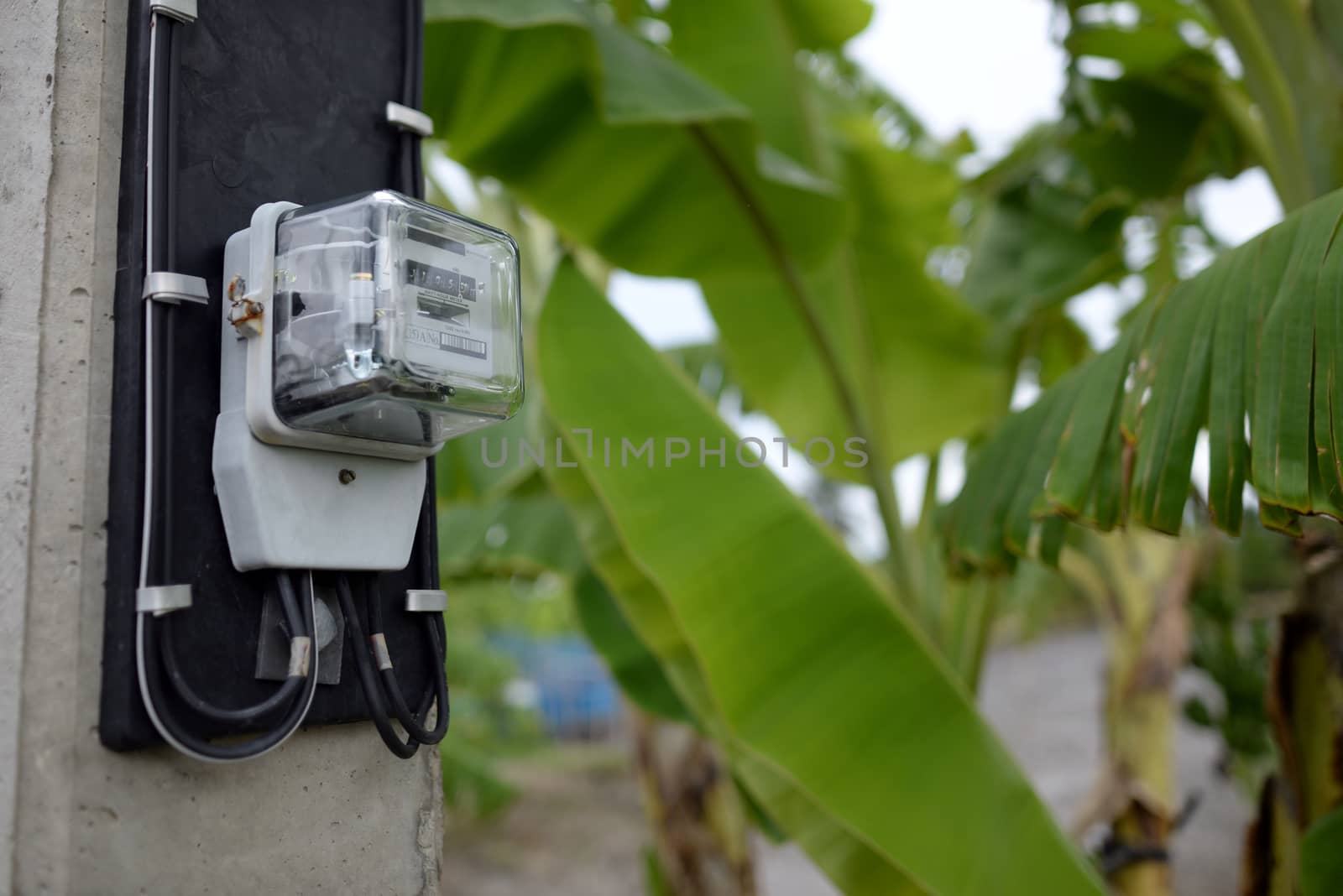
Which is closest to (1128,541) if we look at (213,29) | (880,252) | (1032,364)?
(1032,364)

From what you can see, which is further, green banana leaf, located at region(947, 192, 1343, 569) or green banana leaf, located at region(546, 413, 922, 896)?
green banana leaf, located at region(546, 413, 922, 896)

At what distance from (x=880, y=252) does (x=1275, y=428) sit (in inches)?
49.9

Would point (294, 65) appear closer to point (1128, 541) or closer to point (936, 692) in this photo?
point (936, 692)

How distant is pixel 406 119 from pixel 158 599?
0.44 metres

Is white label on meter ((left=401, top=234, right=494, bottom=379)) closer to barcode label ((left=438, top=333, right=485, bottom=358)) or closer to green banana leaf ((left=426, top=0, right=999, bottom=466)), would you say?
barcode label ((left=438, top=333, right=485, bottom=358))

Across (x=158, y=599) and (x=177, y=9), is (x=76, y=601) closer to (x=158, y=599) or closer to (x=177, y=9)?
(x=158, y=599)

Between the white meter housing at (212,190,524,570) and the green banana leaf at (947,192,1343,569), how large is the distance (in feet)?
2.29

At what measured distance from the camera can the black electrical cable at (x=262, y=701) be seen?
0.59m

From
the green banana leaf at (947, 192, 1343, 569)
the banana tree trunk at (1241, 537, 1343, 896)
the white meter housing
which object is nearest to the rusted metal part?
the white meter housing

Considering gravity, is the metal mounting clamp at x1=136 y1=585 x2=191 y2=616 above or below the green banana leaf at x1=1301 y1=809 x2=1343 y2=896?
above

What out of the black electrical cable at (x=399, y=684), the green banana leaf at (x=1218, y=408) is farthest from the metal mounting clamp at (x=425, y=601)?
the green banana leaf at (x=1218, y=408)

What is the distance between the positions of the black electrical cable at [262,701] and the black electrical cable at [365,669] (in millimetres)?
36

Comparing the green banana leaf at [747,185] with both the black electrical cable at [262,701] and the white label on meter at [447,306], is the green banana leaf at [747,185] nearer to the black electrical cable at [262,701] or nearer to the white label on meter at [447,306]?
the white label on meter at [447,306]

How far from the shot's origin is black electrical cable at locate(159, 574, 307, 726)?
59 centimetres
